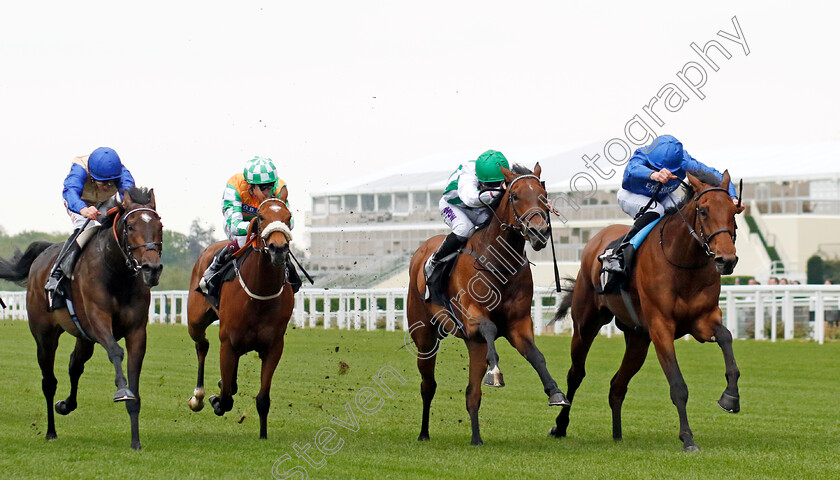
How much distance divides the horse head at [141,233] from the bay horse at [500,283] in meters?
1.98

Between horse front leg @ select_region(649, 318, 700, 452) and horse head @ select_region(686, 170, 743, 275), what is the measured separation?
58cm

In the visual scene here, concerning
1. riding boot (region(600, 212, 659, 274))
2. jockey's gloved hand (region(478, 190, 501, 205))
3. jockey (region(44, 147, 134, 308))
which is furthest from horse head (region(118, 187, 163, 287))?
riding boot (region(600, 212, 659, 274))

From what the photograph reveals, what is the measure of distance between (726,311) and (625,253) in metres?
10.7

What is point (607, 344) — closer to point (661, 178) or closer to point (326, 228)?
point (661, 178)

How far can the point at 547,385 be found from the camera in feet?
21.8

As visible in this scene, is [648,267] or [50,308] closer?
[648,267]

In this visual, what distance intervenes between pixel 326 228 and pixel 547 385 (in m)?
33.5

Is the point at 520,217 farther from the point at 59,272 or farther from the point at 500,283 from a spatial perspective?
the point at 59,272

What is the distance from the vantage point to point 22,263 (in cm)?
925

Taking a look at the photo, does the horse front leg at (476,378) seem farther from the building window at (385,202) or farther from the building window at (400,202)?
the building window at (385,202)

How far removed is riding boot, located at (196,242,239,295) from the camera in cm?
831

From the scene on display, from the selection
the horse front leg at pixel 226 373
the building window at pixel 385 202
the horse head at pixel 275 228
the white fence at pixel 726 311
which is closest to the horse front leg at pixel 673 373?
the horse head at pixel 275 228

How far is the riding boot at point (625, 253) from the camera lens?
7.62 metres

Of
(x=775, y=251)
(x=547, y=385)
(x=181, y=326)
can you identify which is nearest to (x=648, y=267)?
(x=547, y=385)
